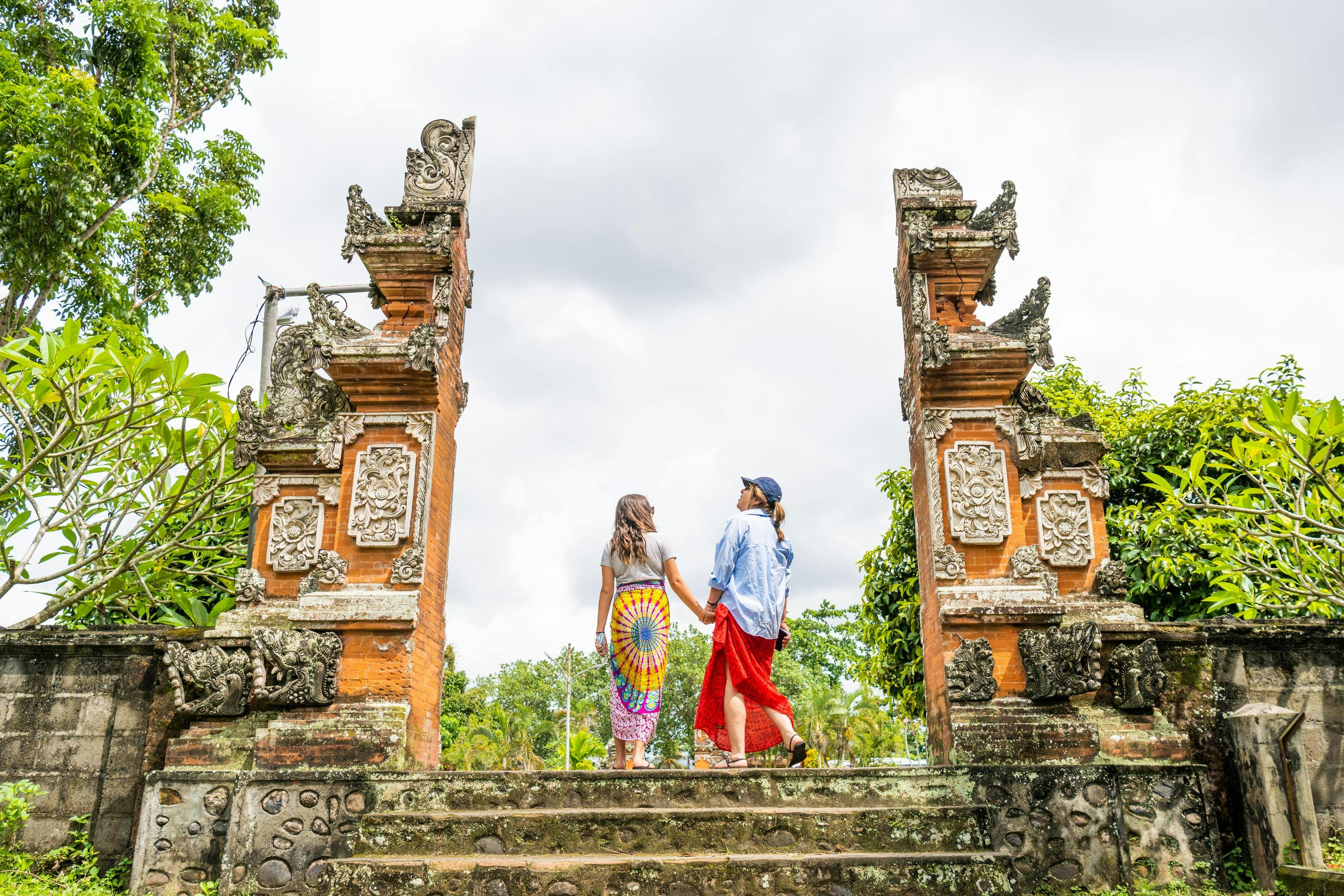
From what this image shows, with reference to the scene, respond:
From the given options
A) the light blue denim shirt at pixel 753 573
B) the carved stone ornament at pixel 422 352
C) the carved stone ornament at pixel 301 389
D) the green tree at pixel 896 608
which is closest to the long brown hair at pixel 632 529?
the light blue denim shirt at pixel 753 573

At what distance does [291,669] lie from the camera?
578 centimetres

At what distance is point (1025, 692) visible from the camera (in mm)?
5738

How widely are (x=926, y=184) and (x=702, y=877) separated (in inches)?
201

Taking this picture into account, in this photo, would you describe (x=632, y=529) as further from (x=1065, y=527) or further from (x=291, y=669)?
(x=1065, y=527)

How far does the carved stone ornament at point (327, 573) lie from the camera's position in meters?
6.11

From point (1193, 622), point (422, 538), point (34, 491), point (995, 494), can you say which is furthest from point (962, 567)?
→ point (34, 491)

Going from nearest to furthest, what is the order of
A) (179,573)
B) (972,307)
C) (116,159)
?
(972,307) < (179,573) < (116,159)

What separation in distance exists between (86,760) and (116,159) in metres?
8.04

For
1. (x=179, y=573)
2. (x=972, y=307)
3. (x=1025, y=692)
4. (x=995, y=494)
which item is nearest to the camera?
(x=1025, y=692)

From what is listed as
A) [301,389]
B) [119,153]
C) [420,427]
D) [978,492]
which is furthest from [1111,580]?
[119,153]

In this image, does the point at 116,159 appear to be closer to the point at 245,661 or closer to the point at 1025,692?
the point at 245,661

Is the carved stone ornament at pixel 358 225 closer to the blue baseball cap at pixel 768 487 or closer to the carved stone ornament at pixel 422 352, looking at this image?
the carved stone ornament at pixel 422 352

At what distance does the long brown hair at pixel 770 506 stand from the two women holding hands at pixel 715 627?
2.4 inches

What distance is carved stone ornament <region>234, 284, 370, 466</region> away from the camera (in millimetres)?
6523
